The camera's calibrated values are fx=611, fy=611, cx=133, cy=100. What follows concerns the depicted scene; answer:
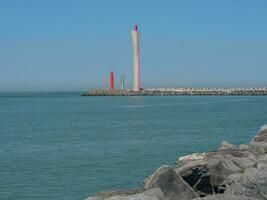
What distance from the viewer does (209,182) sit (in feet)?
35.0

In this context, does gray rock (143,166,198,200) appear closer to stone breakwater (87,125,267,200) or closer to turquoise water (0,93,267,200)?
stone breakwater (87,125,267,200)

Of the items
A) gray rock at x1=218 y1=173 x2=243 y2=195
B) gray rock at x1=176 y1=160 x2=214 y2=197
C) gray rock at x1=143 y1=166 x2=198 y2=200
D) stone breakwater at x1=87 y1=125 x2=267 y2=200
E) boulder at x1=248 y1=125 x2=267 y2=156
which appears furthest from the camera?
boulder at x1=248 y1=125 x2=267 y2=156

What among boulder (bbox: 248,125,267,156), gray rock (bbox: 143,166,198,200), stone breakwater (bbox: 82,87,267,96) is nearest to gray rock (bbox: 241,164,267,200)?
gray rock (bbox: 143,166,198,200)

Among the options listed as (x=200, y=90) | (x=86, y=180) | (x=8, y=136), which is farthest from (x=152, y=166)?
(x=200, y=90)

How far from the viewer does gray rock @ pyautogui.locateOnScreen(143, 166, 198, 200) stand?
9.10 metres

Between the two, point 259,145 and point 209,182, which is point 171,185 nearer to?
point 209,182

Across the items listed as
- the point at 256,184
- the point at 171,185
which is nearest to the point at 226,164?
the point at 171,185

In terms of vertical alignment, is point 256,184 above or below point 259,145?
above

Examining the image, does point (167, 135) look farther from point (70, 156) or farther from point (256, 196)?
point (256, 196)

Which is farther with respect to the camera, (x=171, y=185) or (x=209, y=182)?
(x=209, y=182)

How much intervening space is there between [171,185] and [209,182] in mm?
1658

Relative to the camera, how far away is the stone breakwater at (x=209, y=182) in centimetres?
829

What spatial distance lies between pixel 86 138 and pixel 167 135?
13.4 feet

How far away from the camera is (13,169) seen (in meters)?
18.5
